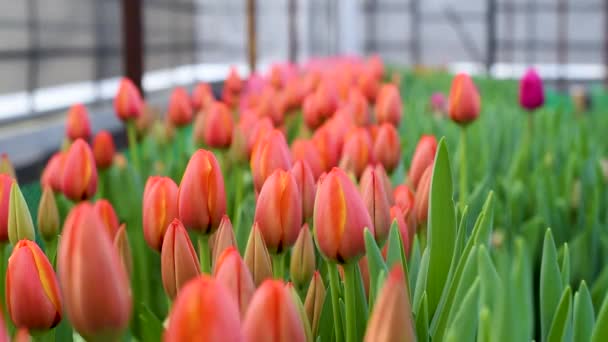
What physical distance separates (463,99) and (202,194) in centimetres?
51

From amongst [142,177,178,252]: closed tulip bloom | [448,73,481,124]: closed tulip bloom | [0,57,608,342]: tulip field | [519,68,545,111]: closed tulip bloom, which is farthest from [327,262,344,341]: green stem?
[519,68,545,111]: closed tulip bloom

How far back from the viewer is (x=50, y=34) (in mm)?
3203

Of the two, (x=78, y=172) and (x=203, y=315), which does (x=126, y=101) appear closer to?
(x=78, y=172)

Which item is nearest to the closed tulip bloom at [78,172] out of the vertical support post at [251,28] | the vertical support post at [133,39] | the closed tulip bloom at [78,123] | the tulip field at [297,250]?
the tulip field at [297,250]

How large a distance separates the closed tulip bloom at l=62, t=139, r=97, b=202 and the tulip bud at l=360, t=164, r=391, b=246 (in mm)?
273

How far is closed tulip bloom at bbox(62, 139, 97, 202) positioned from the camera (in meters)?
0.69

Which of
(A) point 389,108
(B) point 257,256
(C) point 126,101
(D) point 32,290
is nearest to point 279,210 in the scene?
(B) point 257,256

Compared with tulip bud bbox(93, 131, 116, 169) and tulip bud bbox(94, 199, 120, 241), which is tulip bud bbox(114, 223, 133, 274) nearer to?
tulip bud bbox(94, 199, 120, 241)

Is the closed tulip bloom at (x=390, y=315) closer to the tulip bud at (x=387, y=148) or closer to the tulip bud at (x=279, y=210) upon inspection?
the tulip bud at (x=279, y=210)

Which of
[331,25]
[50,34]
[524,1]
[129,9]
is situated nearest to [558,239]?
[129,9]

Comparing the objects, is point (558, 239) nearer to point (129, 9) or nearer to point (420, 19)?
point (129, 9)

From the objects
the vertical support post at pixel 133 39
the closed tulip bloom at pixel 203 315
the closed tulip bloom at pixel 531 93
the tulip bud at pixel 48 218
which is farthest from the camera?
the vertical support post at pixel 133 39

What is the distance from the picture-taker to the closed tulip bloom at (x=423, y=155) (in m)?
0.69

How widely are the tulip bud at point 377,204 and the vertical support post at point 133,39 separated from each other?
4.79 feet
